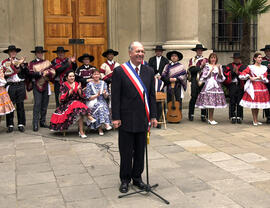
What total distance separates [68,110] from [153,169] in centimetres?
302

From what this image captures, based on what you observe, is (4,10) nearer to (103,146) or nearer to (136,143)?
(103,146)

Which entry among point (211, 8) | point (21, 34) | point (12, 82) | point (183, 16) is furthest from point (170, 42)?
point (12, 82)

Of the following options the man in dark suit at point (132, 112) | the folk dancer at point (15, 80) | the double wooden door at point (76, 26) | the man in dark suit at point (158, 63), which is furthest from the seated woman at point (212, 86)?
the man in dark suit at point (132, 112)

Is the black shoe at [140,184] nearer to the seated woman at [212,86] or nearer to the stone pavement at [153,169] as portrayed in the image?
the stone pavement at [153,169]

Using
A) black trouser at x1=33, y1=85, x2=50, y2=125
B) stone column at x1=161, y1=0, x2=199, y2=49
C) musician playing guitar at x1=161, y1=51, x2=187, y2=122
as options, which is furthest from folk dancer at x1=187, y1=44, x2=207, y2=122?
black trouser at x1=33, y1=85, x2=50, y2=125

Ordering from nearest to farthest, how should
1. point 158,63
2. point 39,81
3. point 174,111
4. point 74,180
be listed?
point 74,180 < point 39,81 < point 174,111 < point 158,63

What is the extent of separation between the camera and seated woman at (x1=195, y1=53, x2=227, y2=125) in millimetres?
9648

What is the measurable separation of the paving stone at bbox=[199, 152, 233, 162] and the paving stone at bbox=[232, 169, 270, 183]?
713 millimetres

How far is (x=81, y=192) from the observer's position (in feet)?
16.6

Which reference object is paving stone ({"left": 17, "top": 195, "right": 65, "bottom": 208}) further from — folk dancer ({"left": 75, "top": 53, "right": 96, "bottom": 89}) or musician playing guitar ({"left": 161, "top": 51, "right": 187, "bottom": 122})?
musician playing guitar ({"left": 161, "top": 51, "right": 187, "bottom": 122})

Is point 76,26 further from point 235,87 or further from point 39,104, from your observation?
point 235,87

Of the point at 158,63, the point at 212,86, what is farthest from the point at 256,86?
the point at 158,63

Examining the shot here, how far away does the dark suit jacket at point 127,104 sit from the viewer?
16.4 ft

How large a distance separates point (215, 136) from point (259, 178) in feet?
9.35
